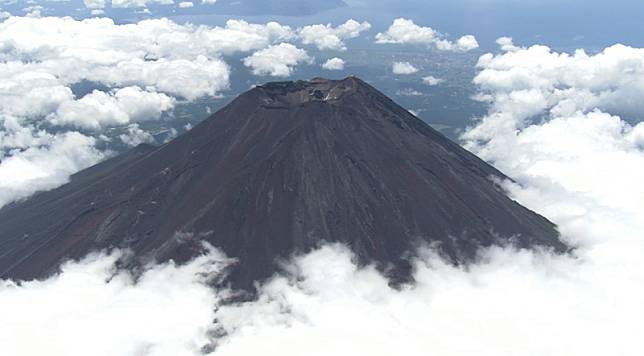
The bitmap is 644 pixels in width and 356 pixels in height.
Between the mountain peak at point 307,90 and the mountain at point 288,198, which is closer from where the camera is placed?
the mountain at point 288,198

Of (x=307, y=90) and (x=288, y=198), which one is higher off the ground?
(x=307, y=90)

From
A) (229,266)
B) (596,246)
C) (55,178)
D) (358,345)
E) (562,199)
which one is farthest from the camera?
(55,178)

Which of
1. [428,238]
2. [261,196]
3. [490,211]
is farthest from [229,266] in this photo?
[490,211]

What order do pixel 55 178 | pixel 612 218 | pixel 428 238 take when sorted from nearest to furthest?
pixel 428 238 → pixel 612 218 → pixel 55 178

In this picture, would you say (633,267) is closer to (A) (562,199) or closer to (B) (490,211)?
(B) (490,211)

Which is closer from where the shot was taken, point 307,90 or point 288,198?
point 288,198

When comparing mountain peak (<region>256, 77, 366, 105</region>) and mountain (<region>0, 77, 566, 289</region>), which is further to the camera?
mountain peak (<region>256, 77, 366, 105</region>)

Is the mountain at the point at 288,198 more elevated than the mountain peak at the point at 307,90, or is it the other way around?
the mountain peak at the point at 307,90

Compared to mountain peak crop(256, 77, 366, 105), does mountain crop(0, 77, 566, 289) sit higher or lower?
lower
